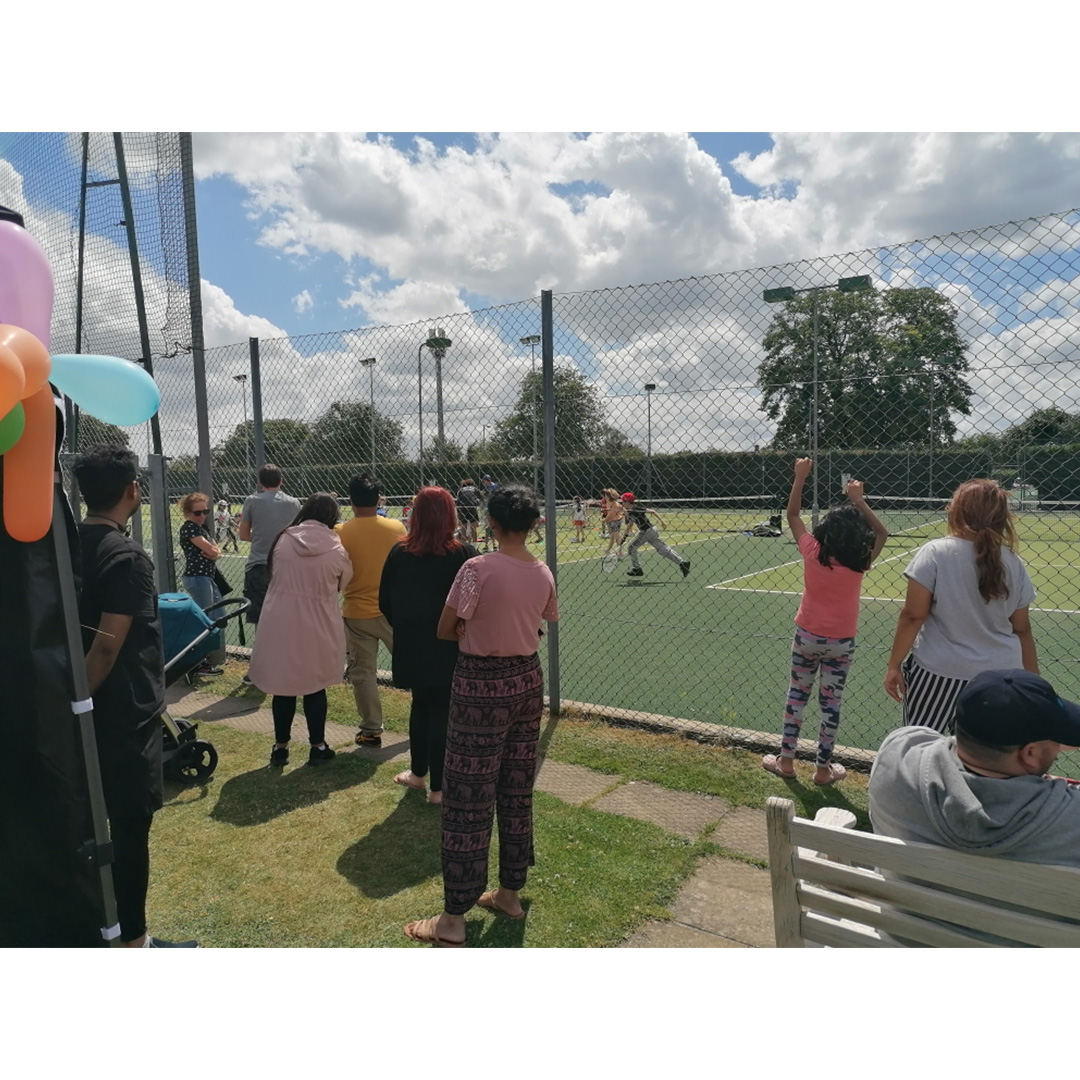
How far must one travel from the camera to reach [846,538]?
4305 millimetres

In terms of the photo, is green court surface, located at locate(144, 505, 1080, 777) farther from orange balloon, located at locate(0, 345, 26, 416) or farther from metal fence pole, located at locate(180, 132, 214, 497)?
orange balloon, located at locate(0, 345, 26, 416)

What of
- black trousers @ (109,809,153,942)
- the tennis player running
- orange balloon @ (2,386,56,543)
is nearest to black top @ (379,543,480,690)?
black trousers @ (109,809,153,942)

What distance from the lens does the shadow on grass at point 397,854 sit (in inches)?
138

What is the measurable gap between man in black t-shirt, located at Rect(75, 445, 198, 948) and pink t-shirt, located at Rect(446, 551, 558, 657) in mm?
1166

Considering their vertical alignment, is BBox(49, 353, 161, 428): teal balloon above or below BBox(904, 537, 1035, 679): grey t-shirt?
above

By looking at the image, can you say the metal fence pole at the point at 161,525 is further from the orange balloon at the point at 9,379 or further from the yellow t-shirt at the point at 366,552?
the orange balloon at the point at 9,379

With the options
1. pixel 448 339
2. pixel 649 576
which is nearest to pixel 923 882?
pixel 448 339

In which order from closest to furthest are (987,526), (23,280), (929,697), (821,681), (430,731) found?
(23,280) < (987,526) < (929,697) < (430,731) < (821,681)

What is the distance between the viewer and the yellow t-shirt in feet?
16.9

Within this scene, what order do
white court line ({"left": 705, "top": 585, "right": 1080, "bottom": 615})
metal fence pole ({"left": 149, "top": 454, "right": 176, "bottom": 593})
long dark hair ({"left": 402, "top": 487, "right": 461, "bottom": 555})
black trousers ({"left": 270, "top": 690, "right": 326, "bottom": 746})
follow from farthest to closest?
white court line ({"left": 705, "top": 585, "right": 1080, "bottom": 615}), metal fence pole ({"left": 149, "top": 454, "right": 176, "bottom": 593}), black trousers ({"left": 270, "top": 690, "right": 326, "bottom": 746}), long dark hair ({"left": 402, "top": 487, "right": 461, "bottom": 555})

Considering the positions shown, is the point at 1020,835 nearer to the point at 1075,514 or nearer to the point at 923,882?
the point at 923,882

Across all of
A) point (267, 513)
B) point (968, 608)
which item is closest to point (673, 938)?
point (968, 608)

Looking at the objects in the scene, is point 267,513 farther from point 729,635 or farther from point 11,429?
point 729,635

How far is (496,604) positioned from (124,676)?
4.60 feet
